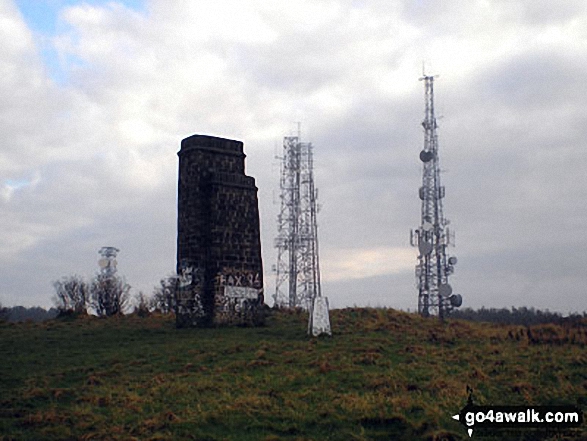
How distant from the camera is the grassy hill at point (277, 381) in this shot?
9922 mm

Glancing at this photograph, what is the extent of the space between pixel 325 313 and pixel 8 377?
343 inches

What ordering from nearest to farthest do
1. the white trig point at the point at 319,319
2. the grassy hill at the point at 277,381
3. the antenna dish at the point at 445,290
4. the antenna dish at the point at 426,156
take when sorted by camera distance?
the grassy hill at the point at 277,381
the white trig point at the point at 319,319
the antenna dish at the point at 445,290
the antenna dish at the point at 426,156

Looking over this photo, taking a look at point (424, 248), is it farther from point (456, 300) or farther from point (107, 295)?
point (107, 295)

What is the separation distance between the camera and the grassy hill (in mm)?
9922

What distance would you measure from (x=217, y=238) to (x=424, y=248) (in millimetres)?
17111

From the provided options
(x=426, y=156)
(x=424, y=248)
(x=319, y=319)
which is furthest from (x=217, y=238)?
(x=426, y=156)

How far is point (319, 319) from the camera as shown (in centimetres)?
1908

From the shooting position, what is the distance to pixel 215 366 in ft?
48.0

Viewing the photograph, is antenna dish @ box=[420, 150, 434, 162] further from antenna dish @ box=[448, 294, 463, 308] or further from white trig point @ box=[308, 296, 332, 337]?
white trig point @ box=[308, 296, 332, 337]

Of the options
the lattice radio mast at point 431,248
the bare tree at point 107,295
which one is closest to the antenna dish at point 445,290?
the lattice radio mast at point 431,248

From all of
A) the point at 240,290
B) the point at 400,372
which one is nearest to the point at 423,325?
the point at 240,290

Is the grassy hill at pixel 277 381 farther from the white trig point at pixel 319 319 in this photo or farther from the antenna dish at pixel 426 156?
the antenna dish at pixel 426 156

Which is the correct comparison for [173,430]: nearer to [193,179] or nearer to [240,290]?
[240,290]

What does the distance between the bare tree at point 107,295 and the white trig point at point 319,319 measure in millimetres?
23535
